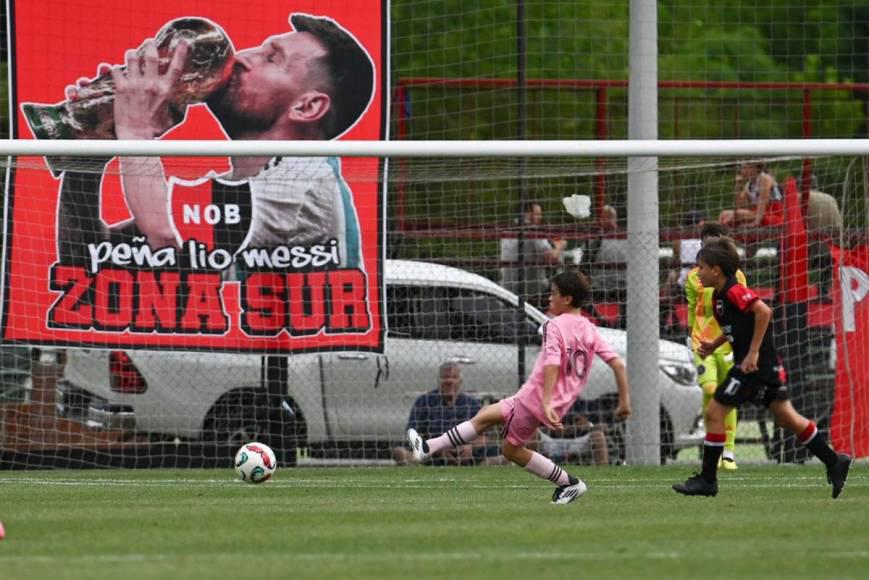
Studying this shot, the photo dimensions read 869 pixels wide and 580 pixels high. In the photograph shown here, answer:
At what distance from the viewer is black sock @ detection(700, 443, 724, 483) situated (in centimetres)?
1096

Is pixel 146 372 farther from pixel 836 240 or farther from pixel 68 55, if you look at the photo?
pixel 836 240

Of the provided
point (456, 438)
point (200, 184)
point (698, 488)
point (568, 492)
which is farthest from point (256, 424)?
point (698, 488)

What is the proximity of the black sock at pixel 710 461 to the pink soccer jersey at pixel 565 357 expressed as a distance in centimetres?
86

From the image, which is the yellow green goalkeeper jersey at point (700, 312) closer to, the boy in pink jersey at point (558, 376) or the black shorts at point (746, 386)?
the black shorts at point (746, 386)

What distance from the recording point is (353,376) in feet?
52.0

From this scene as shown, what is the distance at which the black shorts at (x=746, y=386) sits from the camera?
427 inches

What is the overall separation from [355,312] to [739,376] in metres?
5.51

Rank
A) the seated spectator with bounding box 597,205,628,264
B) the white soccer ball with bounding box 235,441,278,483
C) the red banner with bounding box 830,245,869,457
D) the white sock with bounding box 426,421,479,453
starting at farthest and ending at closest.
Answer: the seated spectator with bounding box 597,205,628,264
the red banner with bounding box 830,245,869,457
the white soccer ball with bounding box 235,441,278,483
the white sock with bounding box 426,421,479,453

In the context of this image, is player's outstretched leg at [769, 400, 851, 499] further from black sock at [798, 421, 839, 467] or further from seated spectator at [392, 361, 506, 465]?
seated spectator at [392, 361, 506, 465]

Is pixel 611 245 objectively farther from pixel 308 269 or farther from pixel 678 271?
pixel 308 269

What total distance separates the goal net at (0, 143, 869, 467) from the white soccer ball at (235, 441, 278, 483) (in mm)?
3624

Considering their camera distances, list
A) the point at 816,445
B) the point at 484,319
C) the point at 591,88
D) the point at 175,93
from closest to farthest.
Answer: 1. the point at 816,445
2. the point at 484,319
3. the point at 175,93
4. the point at 591,88

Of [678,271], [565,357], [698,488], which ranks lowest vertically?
[698,488]

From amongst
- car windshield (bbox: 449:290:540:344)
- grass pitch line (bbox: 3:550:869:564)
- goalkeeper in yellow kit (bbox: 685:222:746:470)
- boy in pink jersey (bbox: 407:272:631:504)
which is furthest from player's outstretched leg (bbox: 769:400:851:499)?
car windshield (bbox: 449:290:540:344)
